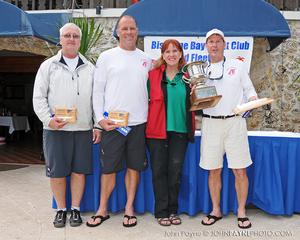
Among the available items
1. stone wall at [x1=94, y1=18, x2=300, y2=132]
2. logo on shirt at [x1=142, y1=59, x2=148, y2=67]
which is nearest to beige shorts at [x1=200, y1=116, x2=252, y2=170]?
logo on shirt at [x1=142, y1=59, x2=148, y2=67]

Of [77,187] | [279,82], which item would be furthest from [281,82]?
[77,187]

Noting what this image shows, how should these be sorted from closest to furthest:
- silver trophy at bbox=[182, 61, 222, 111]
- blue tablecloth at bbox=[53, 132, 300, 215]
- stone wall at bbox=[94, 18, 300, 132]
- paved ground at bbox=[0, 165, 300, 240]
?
silver trophy at bbox=[182, 61, 222, 111] → paved ground at bbox=[0, 165, 300, 240] → blue tablecloth at bbox=[53, 132, 300, 215] → stone wall at bbox=[94, 18, 300, 132]

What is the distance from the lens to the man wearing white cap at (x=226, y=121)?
3188mm

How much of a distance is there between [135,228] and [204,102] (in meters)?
1.22

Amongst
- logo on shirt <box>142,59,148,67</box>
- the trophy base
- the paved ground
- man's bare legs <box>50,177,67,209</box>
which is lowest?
the paved ground

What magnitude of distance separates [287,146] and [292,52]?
337 cm

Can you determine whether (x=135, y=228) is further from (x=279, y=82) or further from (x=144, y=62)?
(x=279, y=82)

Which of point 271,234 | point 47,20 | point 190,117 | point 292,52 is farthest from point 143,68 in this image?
point 292,52

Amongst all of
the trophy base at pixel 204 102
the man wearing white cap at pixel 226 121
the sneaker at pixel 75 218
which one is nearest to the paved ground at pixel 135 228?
the sneaker at pixel 75 218

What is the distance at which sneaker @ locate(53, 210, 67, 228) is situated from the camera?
10.8ft

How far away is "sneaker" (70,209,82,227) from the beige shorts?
1161 mm

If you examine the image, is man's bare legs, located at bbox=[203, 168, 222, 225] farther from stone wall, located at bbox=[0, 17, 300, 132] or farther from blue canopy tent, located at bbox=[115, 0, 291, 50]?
stone wall, located at bbox=[0, 17, 300, 132]

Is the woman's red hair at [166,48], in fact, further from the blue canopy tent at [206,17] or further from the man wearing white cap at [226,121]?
the blue canopy tent at [206,17]

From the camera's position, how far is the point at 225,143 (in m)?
3.26
